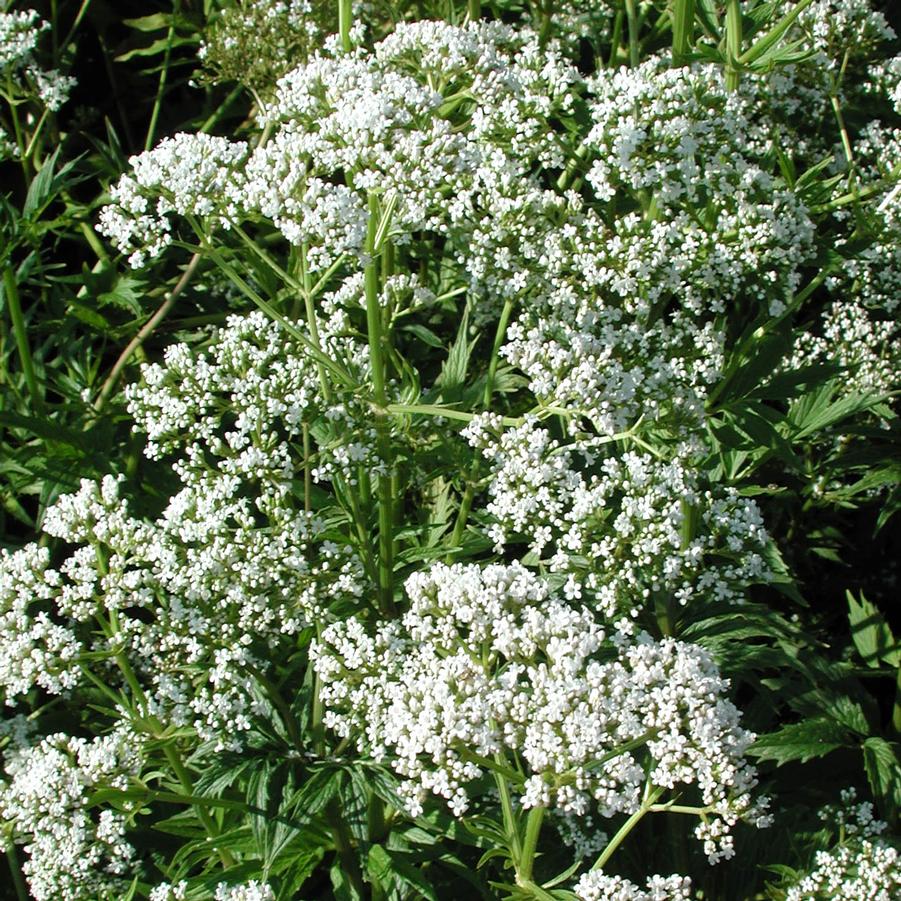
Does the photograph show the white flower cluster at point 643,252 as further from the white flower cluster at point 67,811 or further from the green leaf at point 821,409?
the white flower cluster at point 67,811

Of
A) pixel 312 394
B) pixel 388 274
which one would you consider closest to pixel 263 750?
pixel 312 394

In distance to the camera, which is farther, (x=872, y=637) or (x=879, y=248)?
(x=872, y=637)

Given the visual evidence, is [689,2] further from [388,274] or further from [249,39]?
[249,39]

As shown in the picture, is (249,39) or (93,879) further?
(249,39)

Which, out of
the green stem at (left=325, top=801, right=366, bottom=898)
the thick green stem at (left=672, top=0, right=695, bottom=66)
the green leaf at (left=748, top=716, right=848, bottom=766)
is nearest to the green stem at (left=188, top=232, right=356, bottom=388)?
the green stem at (left=325, top=801, right=366, bottom=898)

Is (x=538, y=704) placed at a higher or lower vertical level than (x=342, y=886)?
higher

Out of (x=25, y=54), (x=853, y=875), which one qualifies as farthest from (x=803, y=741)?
(x=25, y=54)

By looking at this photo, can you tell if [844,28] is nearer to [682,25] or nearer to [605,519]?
[682,25]
